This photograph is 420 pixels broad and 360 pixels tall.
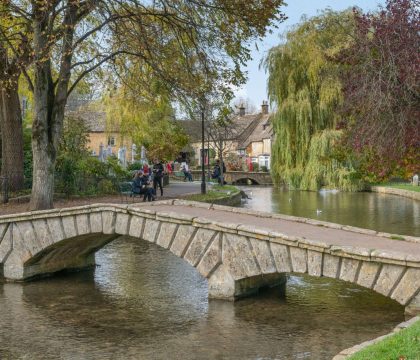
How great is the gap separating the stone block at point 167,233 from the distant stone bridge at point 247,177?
48.1 meters

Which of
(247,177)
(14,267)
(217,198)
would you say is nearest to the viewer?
(14,267)

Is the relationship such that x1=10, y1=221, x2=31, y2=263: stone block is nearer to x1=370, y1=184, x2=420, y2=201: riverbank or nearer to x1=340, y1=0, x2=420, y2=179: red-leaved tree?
x1=340, y1=0, x2=420, y2=179: red-leaved tree

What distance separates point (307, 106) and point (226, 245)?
114 feet

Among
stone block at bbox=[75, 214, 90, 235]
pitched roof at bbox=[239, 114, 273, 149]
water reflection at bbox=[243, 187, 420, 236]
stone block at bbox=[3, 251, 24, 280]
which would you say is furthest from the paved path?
pitched roof at bbox=[239, 114, 273, 149]

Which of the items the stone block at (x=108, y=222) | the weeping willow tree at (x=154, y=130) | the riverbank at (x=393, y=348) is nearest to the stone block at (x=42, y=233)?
the stone block at (x=108, y=222)

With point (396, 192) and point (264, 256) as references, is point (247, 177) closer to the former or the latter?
point (396, 192)

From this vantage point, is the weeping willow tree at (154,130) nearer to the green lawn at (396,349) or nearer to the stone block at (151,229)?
the stone block at (151,229)

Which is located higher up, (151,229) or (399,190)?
(151,229)

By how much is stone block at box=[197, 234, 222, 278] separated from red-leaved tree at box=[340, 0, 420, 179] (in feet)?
36.5

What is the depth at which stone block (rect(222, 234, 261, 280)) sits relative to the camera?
43.1 feet

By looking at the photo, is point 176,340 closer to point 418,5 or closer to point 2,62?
point 2,62

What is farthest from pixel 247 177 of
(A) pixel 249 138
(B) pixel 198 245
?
(B) pixel 198 245

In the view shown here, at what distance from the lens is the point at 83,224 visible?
1536 cm

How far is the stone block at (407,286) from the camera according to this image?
11.2m
